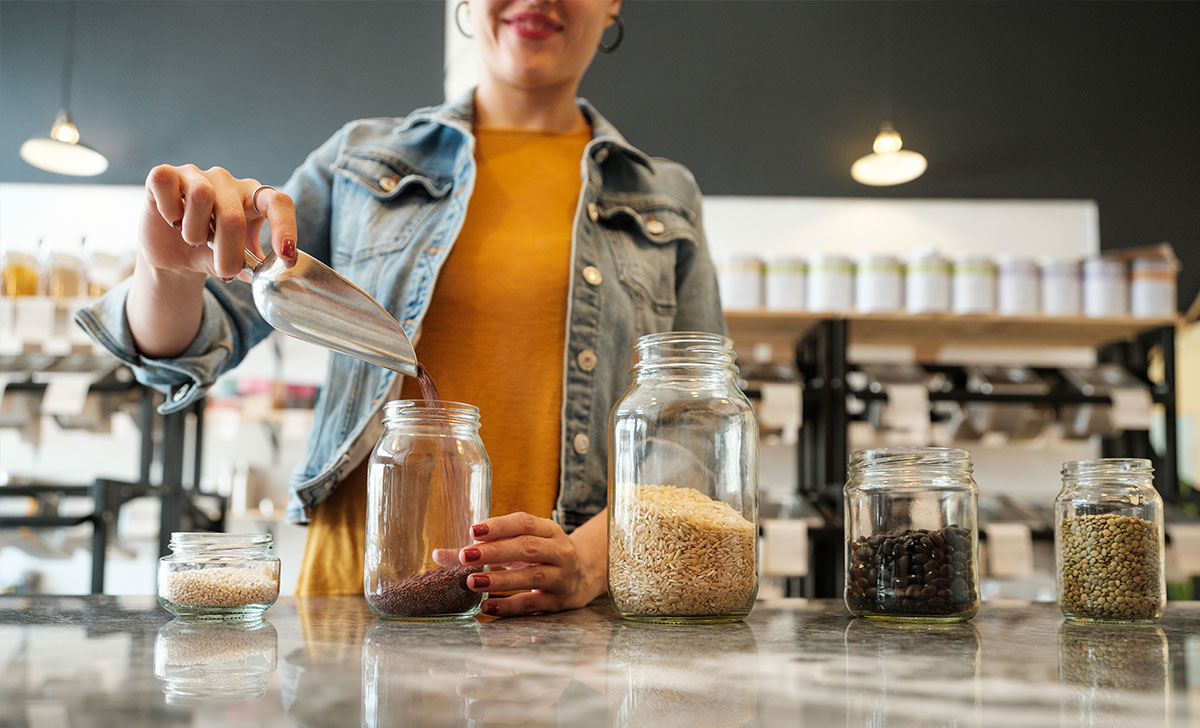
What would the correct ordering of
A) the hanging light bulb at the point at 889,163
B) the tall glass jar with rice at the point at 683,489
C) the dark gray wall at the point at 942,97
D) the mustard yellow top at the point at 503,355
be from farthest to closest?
1. the dark gray wall at the point at 942,97
2. the hanging light bulb at the point at 889,163
3. the mustard yellow top at the point at 503,355
4. the tall glass jar with rice at the point at 683,489

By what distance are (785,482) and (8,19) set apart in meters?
4.51

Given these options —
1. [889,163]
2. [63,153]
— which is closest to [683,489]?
[889,163]

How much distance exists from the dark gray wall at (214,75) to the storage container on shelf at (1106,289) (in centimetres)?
302

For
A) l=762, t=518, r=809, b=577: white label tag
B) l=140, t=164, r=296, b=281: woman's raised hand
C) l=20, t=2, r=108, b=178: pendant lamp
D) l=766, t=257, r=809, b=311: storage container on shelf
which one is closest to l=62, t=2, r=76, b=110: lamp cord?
l=20, t=2, r=108, b=178: pendant lamp

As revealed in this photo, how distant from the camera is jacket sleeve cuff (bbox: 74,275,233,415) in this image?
110cm

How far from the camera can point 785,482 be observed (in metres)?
3.92

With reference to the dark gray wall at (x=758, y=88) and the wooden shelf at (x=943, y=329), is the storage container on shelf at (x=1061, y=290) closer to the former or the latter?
the wooden shelf at (x=943, y=329)

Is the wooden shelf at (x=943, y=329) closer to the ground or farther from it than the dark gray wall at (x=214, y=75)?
closer to the ground

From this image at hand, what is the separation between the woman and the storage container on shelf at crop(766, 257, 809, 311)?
6.65ft

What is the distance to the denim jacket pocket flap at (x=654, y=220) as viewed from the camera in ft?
4.30

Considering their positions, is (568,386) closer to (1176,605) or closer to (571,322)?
(571,322)

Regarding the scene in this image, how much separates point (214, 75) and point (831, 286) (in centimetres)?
336

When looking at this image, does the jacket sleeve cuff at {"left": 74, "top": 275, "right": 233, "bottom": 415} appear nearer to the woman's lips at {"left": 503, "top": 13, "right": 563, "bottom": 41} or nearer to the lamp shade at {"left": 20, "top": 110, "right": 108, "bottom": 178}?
the woman's lips at {"left": 503, "top": 13, "right": 563, "bottom": 41}

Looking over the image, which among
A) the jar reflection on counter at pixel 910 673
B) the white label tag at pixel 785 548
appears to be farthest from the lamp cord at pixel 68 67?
the jar reflection on counter at pixel 910 673
